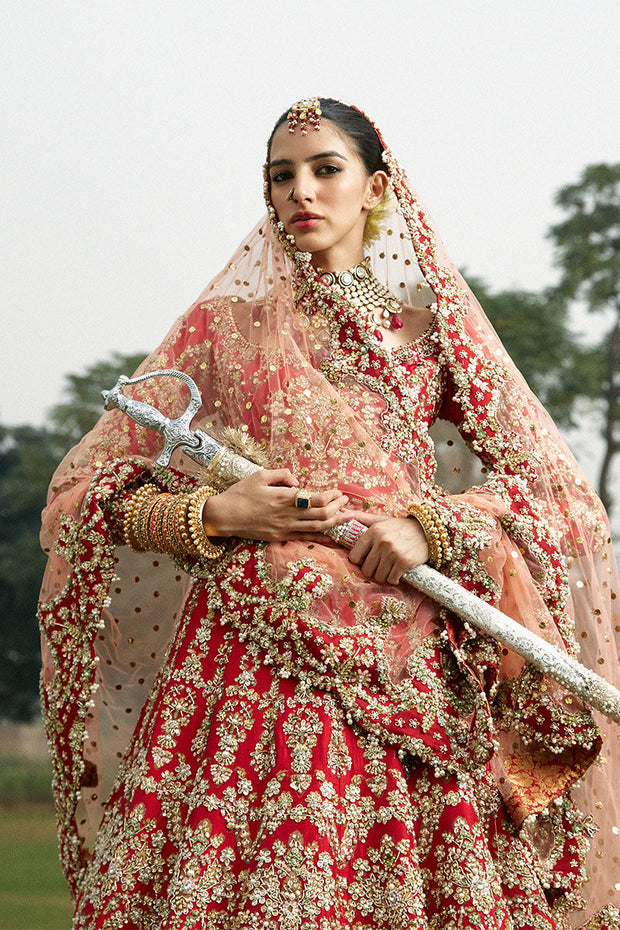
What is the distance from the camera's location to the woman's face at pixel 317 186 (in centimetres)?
221

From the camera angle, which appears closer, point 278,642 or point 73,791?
point 278,642

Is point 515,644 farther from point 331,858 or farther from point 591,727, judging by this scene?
point 331,858

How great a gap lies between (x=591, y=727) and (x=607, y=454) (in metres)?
6.57

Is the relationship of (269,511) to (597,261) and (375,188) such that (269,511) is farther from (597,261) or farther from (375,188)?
(597,261)

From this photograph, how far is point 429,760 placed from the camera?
6.14 feet

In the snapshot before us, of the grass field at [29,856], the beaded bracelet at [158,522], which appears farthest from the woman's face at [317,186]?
the grass field at [29,856]

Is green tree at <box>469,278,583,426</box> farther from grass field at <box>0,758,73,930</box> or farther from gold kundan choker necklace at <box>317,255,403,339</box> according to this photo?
gold kundan choker necklace at <box>317,255,403,339</box>

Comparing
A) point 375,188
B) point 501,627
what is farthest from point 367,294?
point 501,627

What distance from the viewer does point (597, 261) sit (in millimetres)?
8828

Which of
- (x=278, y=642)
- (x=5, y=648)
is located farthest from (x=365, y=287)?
(x=5, y=648)

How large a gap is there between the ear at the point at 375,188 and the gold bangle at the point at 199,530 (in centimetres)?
83

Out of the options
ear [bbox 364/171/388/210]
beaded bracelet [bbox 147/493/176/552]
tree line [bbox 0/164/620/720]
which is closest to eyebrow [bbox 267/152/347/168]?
ear [bbox 364/171/388/210]

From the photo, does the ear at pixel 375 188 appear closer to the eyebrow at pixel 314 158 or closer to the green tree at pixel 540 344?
the eyebrow at pixel 314 158

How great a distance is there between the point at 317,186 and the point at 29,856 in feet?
19.5
